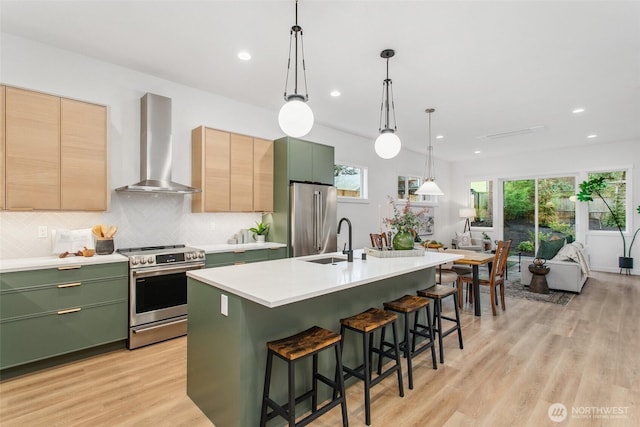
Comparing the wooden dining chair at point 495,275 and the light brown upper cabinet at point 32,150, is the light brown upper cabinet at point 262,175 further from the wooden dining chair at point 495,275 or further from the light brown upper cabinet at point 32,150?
the wooden dining chair at point 495,275

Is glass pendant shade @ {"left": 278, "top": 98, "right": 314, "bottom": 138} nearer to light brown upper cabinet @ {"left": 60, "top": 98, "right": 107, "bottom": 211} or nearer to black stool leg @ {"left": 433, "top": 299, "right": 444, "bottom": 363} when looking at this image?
black stool leg @ {"left": 433, "top": 299, "right": 444, "bottom": 363}

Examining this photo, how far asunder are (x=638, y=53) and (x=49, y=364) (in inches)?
249

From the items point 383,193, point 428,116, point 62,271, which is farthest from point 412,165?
point 62,271

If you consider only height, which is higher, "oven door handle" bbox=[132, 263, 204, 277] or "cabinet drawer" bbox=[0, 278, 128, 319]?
"oven door handle" bbox=[132, 263, 204, 277]

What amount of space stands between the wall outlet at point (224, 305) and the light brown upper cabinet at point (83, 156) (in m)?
2.15

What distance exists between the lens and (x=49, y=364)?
273cm

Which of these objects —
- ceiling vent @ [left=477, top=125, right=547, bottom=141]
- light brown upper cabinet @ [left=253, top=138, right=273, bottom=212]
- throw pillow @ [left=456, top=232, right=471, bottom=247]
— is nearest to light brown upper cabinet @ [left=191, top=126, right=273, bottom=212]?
light brown upper cabinet @ [left=253, top=138, right=273, bottom=212]

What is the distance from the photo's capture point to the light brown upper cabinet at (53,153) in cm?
270

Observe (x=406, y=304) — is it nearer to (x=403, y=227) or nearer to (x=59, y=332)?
(x=403, y=227)

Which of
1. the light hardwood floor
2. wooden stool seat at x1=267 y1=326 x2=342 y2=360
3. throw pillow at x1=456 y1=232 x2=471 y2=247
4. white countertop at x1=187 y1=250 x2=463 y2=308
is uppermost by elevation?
white countertop at x1=187 y1=250 x2=463 y2=308

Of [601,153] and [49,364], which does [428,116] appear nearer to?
[601,153]

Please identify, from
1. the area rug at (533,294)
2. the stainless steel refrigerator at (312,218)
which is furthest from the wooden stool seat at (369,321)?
the area rug at (533,294)

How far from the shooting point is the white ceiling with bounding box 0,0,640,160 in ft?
8.32

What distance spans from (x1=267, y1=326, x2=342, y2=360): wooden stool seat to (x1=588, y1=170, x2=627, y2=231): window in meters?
8.29
